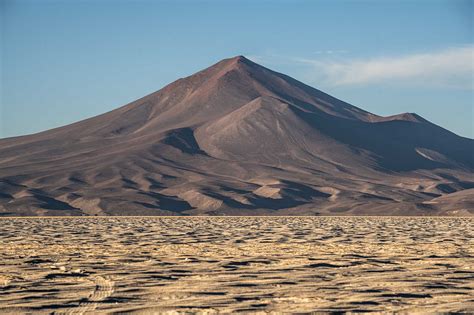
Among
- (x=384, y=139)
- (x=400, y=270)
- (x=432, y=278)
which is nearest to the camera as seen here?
(x=432, y=278)

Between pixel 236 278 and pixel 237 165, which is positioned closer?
pixel 236 278

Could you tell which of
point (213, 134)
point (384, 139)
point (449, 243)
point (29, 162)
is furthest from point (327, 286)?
point (384, 139)

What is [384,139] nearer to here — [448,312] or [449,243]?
[449,243]

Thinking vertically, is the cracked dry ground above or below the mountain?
below

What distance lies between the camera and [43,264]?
17844 mm

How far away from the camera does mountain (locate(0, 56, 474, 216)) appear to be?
99.2m

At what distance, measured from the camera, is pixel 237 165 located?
14175 centimetres

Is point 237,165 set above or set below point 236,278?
above

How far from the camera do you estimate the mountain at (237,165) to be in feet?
325

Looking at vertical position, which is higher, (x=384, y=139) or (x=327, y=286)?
(x=384, y=139)

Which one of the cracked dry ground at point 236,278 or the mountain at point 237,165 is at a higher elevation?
the mountain at point 237,165

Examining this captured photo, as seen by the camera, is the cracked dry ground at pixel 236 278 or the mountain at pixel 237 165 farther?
the mountain at pixel 237 165

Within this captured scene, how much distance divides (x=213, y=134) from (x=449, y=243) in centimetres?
14009

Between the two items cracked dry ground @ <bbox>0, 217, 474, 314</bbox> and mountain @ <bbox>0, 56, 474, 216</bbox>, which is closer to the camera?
cracked dry ground @ <bbox>0, 217, 474, 314</bbox>
